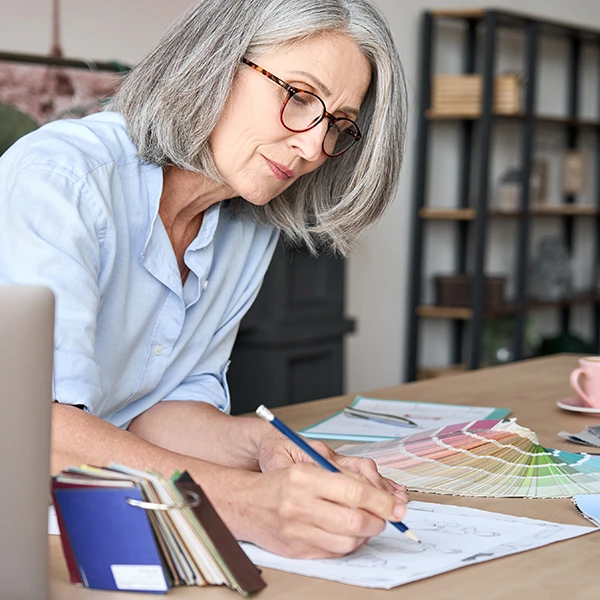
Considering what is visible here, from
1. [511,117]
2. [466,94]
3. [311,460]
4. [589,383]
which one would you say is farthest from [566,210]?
[311,460]

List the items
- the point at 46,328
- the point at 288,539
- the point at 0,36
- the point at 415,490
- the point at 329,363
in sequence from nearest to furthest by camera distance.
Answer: the point at 46,328, the point at 288,539, the point at 415,490, the point at 0,36, the point at 329,363

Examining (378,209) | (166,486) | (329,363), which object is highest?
(378,209)

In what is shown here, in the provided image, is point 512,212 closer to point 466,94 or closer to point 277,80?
point 466,94

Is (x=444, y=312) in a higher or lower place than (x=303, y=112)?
lower

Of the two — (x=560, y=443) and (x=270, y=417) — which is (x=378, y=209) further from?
(x=270, y=417)

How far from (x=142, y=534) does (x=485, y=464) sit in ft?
1.82

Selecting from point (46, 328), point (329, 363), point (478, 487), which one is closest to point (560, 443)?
point (478, 487)

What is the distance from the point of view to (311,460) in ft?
3.75

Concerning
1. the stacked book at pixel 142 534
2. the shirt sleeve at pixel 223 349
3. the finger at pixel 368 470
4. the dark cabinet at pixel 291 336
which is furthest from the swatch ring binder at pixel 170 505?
the dark cabinet at pixel 291 336

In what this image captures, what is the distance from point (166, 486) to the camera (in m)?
0.77

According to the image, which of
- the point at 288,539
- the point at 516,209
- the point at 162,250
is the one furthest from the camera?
the point at 516,209

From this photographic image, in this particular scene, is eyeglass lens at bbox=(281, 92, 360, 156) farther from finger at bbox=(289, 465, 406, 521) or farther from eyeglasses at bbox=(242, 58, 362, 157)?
finger at bbox=(289, 465, 406, 521)

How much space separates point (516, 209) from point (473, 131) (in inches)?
18.8

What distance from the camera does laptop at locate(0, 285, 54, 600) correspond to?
730 mm
